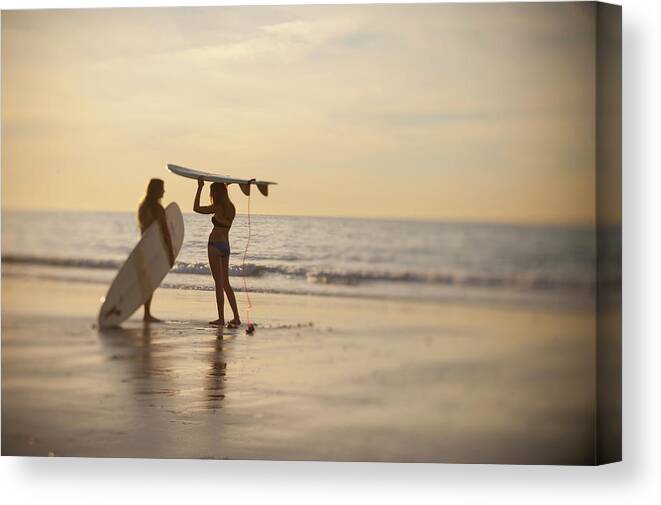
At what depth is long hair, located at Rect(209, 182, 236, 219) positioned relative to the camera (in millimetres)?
5070

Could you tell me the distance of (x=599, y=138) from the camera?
16.0 feet

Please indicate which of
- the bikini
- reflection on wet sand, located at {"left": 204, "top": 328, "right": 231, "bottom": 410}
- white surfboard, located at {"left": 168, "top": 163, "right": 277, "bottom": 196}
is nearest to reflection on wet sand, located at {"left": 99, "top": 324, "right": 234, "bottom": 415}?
reflection on wet sand, located at {"left": 204, "top": 328, "right": 231, "bottom": 410}

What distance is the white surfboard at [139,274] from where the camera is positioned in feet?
16.7

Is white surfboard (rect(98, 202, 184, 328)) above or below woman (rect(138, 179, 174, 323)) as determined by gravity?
below

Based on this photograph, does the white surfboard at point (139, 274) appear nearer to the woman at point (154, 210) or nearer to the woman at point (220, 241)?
the woman at point (154, 210)

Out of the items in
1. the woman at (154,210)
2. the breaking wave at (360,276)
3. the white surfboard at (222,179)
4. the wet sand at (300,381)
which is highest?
the white surfboard at (222,179)

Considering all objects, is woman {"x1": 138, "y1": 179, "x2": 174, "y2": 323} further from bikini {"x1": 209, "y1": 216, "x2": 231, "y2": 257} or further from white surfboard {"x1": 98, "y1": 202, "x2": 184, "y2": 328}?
bikini {"x1": 209, "y1": 216, "x2": 231, "y2": 257}

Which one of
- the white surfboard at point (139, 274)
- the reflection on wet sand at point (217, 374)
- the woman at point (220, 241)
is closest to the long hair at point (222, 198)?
the woman at point (220, 241)

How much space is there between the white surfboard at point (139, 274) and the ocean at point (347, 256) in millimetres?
39

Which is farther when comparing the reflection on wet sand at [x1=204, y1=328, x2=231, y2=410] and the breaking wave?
the reflection on wet sand at [x1=204, y1=328, x2=231, y2=410]

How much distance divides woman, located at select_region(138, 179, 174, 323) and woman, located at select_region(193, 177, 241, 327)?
0.16 metres

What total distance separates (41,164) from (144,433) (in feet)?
4.27

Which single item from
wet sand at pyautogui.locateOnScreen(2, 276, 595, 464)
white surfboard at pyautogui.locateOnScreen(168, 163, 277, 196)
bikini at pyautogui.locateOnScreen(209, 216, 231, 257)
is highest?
white surfboard at pyautogui.locateOnScreen(168, 163, 277, 196)

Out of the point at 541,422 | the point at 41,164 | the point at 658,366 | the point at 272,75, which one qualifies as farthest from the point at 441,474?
the point at 41,164
